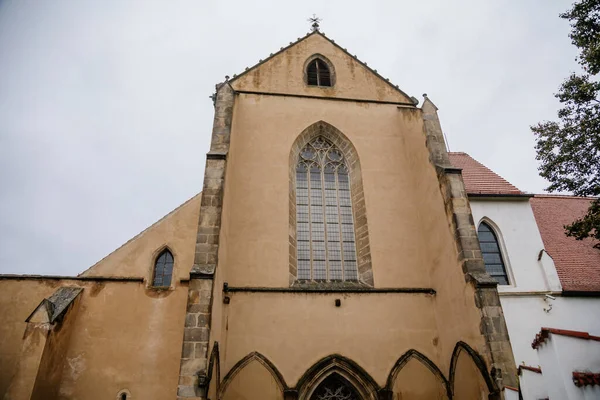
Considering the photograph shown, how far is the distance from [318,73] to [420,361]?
8714mm

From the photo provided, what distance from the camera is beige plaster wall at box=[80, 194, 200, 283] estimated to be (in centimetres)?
953

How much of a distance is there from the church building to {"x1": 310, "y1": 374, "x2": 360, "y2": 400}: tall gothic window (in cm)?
3

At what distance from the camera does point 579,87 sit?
8.98m

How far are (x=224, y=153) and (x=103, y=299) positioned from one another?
14.0 feet

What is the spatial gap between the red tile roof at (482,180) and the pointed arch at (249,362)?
7.73 meters

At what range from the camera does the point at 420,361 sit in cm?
840

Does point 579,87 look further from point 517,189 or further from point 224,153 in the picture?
point 224,153

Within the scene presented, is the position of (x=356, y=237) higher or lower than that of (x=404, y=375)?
higher

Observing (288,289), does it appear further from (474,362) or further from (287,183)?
(474,362)

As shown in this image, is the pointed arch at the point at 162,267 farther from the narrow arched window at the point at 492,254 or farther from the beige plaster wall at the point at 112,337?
the narrow arched window at the point at 492,254

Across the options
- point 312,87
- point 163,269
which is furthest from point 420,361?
point 312,87

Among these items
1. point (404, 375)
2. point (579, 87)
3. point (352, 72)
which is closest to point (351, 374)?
point (404, 375)

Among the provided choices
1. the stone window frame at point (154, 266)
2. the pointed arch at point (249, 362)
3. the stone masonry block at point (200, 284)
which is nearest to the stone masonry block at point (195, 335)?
the stone masonry block at point (200, 284)

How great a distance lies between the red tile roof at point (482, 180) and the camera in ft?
40.6
